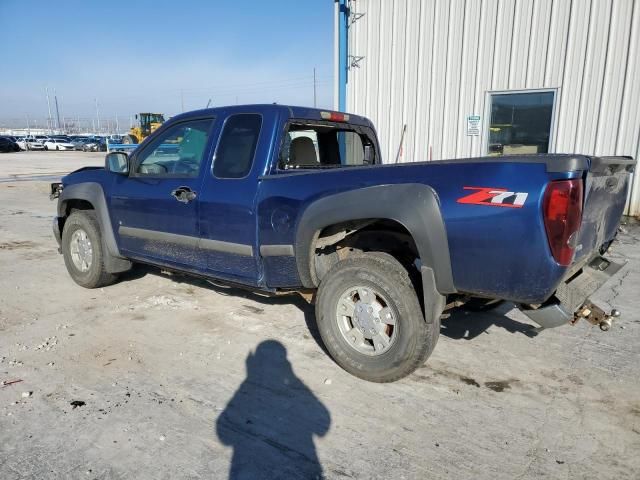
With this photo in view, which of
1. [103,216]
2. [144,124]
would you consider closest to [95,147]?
[144,124]

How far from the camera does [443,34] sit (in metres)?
9.67

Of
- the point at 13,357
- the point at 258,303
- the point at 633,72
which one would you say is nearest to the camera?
the point at 13,357

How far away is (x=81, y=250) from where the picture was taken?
5.14 meters

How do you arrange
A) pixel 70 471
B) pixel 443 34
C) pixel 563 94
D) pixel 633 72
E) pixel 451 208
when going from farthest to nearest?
1. pixel 443 34
2. pixel 563 94
3. pixel 633 72
4. pixel 451 208
5. pixel 70 471

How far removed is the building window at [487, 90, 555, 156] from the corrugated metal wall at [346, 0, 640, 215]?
17 cm

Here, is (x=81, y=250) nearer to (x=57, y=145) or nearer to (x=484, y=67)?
(x=484, y=67)

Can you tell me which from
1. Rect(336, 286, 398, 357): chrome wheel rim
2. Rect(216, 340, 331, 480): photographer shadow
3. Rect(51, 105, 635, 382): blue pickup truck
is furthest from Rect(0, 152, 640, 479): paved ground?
Rect(51, 105, 635, 382): blue pickup truck

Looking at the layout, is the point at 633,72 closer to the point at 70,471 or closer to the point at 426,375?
the point at 426,375

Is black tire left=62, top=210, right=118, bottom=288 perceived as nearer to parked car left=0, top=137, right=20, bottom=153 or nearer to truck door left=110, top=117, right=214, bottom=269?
truck door left=110, top=117, right=214, bottom=269

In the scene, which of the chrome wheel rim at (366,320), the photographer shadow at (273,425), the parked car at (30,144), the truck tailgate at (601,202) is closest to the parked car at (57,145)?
the parked car at (30,144)

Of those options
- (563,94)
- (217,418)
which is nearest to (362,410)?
(217,418)

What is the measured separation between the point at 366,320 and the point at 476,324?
57.3 inches

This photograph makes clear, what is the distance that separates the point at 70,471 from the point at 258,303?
96.9 inches

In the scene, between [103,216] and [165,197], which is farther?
[103,216]
